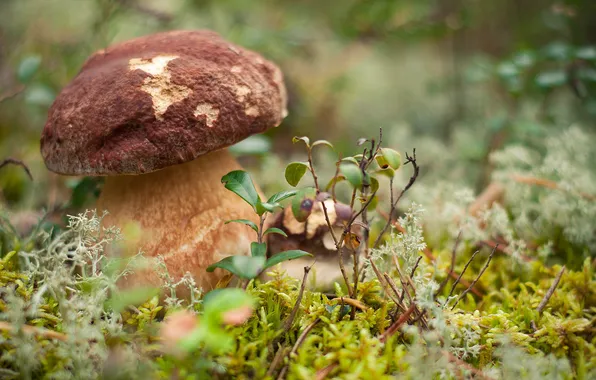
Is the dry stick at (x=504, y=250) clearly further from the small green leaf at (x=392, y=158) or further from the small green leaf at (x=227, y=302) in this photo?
the small green leaf at (x=227, y=302)

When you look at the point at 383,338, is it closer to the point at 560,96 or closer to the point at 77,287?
the point at 77,287

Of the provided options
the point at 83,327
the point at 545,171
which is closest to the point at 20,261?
the point at 83,327

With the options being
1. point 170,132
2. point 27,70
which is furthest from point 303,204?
point 27,70

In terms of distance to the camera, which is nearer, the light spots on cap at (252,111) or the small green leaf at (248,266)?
the small green leaf at (248,266)

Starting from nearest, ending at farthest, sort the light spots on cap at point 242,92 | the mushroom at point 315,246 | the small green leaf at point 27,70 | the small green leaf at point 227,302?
the small green leaf at point 227,302 < the light spots on cap at point 242,92 < the mushroom at point 315,246 < the small green leaf at point 27,70

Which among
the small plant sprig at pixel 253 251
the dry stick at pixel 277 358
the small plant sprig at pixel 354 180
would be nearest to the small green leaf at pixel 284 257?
the small plant sprig at pixel 253 251

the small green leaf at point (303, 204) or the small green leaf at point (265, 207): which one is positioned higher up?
the small green leaf at point (303, 204)

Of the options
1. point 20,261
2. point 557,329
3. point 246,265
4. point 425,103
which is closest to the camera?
point 246,265

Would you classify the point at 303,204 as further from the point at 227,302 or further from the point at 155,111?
the point at 155,111
